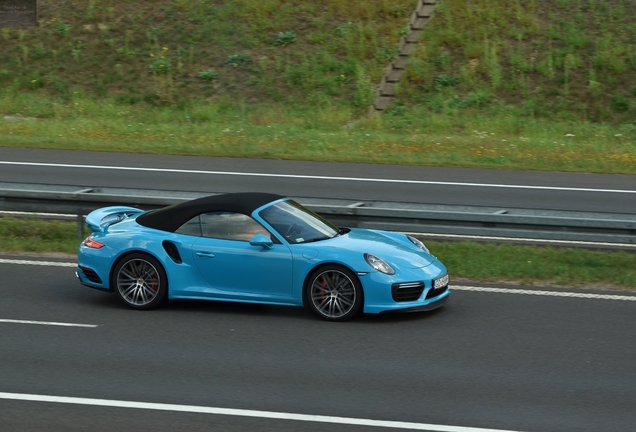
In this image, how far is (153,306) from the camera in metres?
9.49

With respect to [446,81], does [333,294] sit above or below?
below

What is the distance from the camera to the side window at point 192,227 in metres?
9.52

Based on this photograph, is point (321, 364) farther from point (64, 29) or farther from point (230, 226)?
point (64, 29)

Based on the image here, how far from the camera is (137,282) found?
9.55 m

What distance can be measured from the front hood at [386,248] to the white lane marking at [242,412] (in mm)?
2841

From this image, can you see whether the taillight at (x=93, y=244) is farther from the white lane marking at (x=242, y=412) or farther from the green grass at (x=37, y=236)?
the white lane marking at (x=242, y=412)

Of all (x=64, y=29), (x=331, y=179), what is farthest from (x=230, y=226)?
(x=64, y=29)

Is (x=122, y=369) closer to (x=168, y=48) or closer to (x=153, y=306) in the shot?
(x=153, y=306)

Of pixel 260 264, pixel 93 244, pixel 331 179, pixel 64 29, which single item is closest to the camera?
pixel 260 264

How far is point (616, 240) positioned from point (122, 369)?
21.3ft

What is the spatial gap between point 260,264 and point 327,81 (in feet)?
58.1

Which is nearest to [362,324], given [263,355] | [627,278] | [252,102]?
[263,355]

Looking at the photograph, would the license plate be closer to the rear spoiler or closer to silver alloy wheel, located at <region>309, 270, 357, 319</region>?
silver alloy wheel, located at <region>309, 270, 357, 319</region>

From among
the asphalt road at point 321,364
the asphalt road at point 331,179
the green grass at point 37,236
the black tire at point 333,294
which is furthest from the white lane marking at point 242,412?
the asphalt road at point 331,179
